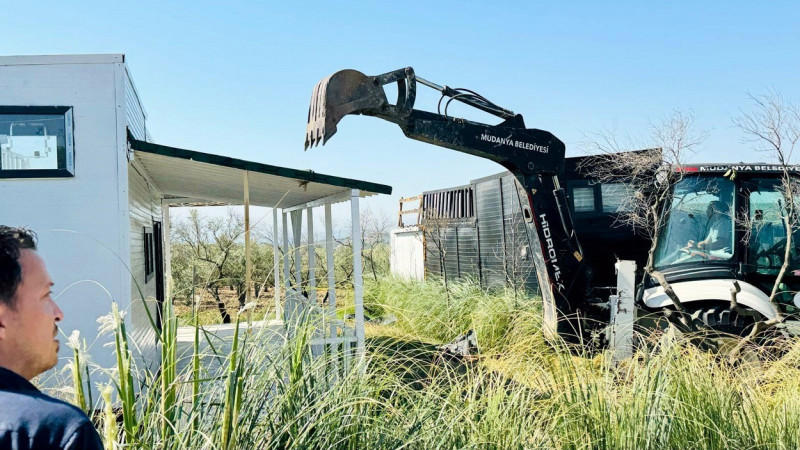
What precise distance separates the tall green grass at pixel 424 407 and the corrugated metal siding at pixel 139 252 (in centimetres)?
415

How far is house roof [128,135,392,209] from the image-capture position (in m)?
6.73

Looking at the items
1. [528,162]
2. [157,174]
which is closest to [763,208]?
[528,162]

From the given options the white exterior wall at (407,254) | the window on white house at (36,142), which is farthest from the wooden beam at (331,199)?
the white exterior wall at (407,254)

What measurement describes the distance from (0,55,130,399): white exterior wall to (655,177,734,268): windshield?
5844 mm

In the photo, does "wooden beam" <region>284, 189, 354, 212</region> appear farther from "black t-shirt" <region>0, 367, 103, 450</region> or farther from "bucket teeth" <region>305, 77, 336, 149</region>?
"black t-shirt" <region>0, 367, 103, 450</region>

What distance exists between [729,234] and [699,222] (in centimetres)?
33

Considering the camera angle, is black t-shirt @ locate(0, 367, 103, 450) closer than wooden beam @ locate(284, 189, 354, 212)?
Yes

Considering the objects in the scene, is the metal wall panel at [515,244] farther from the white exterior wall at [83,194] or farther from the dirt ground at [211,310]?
the white exterior wall at [83,194]

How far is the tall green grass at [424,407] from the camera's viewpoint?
→ 8.88 feet

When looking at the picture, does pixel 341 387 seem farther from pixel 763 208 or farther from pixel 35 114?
pixel 763 208

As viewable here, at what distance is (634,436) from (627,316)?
3.48 m

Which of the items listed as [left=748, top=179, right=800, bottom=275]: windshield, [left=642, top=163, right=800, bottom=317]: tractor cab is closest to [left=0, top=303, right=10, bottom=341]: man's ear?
[left=642, top=163, right=800, bottom=317]: tractor cab

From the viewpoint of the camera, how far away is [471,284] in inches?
495

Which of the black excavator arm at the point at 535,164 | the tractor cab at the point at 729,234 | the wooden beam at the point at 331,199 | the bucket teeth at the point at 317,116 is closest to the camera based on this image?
the bucket teeth at the point at 317,116
